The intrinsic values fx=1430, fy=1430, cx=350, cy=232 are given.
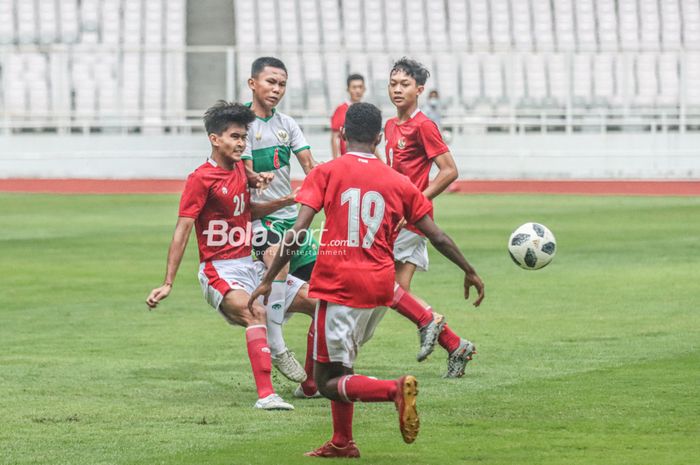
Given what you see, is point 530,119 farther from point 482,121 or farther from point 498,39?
point 498,39

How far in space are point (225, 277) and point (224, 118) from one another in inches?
37.6

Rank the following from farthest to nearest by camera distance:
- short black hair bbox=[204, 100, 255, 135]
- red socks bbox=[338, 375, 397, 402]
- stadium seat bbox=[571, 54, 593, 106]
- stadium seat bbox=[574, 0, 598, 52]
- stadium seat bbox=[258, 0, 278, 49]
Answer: stadium seat bbox=[574, 0, 598, 52], stadium seat bbox=[258, 0, 278, 49], stadium seat bbox=[571, 54, 593, 106], short black hair bbox=[204, 100, 255, 135], red socks bbox=[338, 375, 397, 402]

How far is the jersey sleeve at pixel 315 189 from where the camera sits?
7.04 metres

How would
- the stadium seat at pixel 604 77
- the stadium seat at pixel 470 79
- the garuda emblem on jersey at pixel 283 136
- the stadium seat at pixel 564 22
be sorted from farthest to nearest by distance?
the stadium seat at pixel 564 22
the stadium seat at pixel 604 77
the stadium seat at pixel 470 79
the garuda emblem on jersey at pixel 283 136

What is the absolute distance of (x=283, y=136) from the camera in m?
9.45

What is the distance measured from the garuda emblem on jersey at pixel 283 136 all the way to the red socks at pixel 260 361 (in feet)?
5.02

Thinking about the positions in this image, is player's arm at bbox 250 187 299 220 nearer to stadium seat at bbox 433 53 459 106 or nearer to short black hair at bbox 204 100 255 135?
short black hair at bbox 204 100 255 135

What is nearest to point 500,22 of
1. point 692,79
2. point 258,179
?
point 692,79

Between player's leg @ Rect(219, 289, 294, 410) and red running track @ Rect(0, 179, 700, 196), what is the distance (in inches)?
889

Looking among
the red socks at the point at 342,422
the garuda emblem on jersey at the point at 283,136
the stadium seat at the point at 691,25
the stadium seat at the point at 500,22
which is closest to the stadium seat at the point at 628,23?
the stadium seat at the point at 691,25

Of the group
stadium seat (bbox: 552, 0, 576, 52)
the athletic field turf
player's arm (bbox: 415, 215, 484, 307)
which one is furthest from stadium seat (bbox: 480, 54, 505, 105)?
player's arm (bbox: 415, 215, 484, 307)

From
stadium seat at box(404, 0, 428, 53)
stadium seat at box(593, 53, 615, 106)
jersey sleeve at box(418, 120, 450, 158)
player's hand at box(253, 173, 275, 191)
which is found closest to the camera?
player's hand at box(253, 173, 275, 191)

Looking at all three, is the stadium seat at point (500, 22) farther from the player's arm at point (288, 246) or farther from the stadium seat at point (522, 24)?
the player's arm at point (288, 246)

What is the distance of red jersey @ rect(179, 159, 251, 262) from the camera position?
8.52 meters
